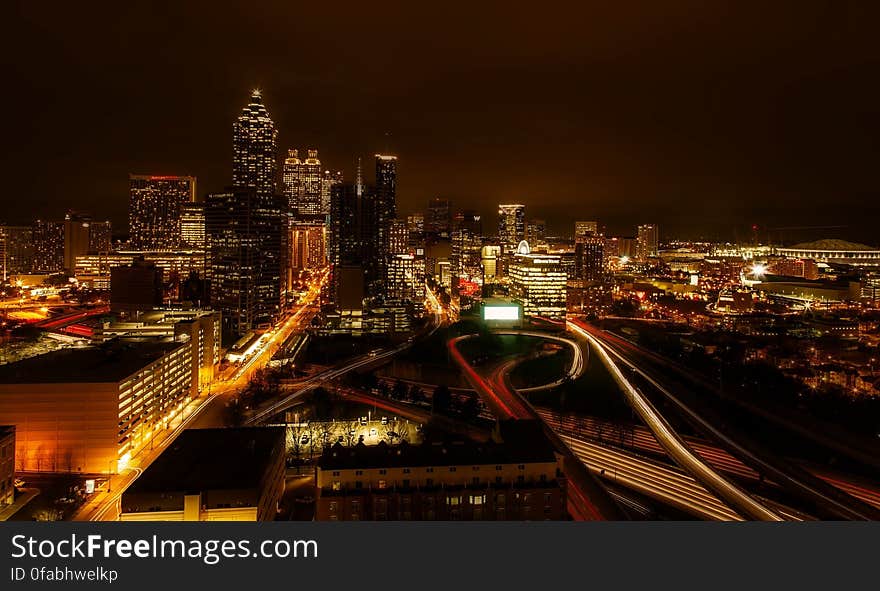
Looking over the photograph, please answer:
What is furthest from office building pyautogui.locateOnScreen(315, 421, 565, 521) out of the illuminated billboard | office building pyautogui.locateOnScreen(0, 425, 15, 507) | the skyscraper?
the skyscraper

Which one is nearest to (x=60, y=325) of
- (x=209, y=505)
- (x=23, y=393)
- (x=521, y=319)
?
(x=23, y=393)

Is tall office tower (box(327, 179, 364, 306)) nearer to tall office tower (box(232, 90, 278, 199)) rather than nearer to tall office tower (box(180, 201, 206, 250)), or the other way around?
tall office tower (box(232, 90, 278, 199))

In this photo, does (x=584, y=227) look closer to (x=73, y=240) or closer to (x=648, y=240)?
(x=648, y=240)

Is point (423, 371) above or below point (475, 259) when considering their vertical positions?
below

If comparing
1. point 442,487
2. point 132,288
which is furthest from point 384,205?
point 442,487

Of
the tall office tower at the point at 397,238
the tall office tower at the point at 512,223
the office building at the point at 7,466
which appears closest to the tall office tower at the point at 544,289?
the tall office tower at the point at 397,238

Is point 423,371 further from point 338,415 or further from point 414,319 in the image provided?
point 414,319

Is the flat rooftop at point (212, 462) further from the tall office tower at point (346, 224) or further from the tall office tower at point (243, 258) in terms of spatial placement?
the tall office tower at point (346, 224)
